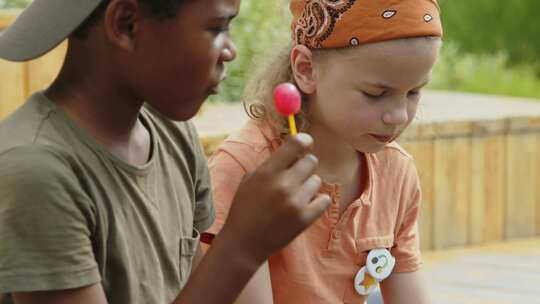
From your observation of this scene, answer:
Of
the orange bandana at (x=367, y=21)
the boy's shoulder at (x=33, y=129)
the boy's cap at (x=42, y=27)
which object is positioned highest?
the boy's cap at (x=42, y=27)

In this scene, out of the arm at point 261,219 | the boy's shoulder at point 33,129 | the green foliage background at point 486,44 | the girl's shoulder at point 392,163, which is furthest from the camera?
the green foliage background at point 486,44

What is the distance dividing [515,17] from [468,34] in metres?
0.41

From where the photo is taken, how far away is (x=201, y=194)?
2.18m

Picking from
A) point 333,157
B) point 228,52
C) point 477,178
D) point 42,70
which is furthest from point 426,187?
point 228,52

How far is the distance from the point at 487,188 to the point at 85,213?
12.5 feet

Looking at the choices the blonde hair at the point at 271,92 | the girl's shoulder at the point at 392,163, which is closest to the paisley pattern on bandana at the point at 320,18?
the blonde hair at the point at 271,92

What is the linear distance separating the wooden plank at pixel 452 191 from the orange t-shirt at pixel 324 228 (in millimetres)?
2477

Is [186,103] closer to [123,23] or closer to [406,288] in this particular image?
[123,23]

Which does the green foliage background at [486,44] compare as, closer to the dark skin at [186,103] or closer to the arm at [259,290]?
the arm at [259,290]

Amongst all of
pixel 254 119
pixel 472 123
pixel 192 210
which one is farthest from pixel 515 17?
pixel 192 210

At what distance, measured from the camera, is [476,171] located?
Answer: 5.31 metres

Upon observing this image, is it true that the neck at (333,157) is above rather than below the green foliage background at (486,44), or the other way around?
above

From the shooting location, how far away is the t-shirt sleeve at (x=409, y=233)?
Answer: 2781 mm

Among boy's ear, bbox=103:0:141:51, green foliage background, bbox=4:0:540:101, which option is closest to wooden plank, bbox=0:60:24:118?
green foliage background, bbox=4:0:540:101
